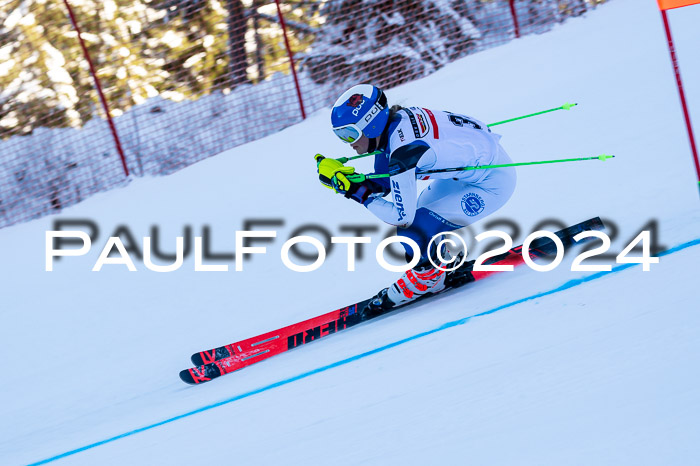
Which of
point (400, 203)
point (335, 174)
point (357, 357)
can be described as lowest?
point (357, 357)

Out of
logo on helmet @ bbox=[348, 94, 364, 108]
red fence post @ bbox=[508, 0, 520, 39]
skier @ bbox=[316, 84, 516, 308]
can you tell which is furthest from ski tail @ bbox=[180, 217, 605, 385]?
red fence post @ bbox=[508, 0, 520, 39]

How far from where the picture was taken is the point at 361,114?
352 centimetres

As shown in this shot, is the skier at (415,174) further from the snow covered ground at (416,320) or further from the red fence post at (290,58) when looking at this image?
the red fence post at (290,58)

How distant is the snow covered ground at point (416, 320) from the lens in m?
2.55

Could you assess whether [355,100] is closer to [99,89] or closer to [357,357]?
[357,357]

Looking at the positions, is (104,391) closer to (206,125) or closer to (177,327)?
(177,327)

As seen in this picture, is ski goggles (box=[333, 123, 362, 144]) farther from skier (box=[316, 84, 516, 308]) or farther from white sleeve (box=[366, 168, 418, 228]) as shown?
white sleeve (box=[366, 168, 418, 228])

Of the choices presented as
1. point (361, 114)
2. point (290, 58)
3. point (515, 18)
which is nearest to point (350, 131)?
point (361, 114)

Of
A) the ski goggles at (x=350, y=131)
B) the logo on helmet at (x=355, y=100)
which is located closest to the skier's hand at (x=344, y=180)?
the ski goggles at (x=350, y=131)

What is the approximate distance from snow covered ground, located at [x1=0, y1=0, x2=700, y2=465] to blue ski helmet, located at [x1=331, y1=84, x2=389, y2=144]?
0.48 metres

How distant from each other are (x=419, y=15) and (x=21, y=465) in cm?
657

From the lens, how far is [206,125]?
7402 millimetres

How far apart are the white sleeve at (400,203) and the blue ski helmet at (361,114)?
30cm

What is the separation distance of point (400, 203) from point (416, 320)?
2.26 feet
